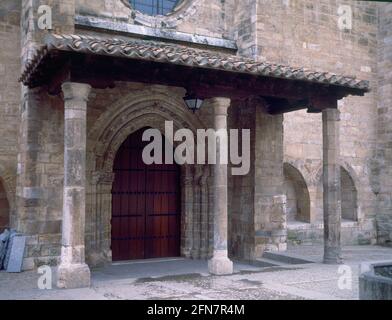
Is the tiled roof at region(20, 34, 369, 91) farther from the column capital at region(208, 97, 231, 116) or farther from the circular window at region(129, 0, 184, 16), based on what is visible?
the circular window at region(129, 0, 184, 16)

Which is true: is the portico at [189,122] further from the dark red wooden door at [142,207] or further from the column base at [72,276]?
the dark red wooden door at [142,207]

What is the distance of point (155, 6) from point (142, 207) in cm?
408

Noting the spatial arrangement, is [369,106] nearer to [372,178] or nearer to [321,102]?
[372,178]

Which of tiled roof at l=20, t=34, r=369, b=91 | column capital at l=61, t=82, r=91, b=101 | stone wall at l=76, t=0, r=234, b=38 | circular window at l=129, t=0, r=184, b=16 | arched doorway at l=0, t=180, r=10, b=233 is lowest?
arched doorway at l=0, t=180, r=10, b=233

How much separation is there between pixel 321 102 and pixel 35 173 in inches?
197

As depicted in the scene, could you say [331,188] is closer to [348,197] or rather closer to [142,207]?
[142,207]

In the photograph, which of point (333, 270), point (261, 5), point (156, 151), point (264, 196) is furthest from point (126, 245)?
point (261, 5)

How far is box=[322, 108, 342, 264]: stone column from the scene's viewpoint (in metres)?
8.91

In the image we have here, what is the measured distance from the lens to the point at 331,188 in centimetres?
902

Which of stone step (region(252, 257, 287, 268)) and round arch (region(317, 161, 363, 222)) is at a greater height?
round arch (region(317, 161, 363, 222))

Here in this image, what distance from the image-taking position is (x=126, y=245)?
9.71 metres

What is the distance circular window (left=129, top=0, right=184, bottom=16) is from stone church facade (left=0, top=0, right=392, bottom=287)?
3 cm

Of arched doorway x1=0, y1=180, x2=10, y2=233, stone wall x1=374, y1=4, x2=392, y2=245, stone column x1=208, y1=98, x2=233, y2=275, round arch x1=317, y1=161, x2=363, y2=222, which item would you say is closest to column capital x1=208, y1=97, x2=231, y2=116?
stone column x1=208, y1=98, x2=233, y2=275
